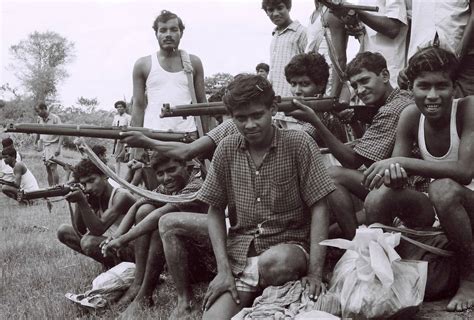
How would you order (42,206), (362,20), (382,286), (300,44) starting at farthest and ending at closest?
1. (42,206)
2. (300,44)
3. (362,20)
4. (382,286)

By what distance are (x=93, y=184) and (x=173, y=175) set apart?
3.52 feet

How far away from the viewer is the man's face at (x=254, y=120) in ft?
10.9

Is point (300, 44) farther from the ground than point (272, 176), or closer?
farther from the ground

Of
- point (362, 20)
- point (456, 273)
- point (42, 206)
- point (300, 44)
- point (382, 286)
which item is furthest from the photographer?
point (42, 206)

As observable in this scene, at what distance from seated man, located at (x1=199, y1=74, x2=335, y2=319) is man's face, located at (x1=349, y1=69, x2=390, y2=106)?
0.77 m

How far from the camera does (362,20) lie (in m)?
4.43

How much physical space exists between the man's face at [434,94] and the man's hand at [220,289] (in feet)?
4.71

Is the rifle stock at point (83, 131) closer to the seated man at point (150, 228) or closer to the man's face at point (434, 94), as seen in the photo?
the seated man at point (150, 228)

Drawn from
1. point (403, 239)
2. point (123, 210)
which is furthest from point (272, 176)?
point (123, 210)

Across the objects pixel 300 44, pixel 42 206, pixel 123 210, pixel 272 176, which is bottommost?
pixel 42 206

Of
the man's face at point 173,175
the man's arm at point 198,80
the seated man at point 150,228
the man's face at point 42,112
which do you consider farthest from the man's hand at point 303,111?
the man's face at point 42,112

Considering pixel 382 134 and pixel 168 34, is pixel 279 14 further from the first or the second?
pixel 382 134

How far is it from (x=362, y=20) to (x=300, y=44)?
1.10 meters

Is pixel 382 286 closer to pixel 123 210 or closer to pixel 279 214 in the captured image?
pixel 279 214
